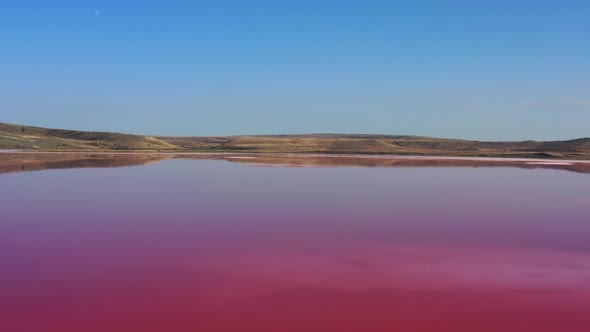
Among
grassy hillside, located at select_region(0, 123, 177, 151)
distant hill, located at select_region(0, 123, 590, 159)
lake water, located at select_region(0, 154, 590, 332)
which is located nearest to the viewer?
lake water, located at select_region(0, 154, 590, 332)

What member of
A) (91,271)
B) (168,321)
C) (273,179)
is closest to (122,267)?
(91,271)

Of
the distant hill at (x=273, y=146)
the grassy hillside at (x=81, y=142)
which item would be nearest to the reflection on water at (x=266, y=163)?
the distant hill at (x=273, y=146)

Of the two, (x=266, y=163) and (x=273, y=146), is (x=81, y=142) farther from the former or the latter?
(x=266, y=163)

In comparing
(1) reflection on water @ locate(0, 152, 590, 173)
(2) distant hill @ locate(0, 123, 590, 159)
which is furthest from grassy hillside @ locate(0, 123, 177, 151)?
(1) reflection on water @ locate(0, 152, 590, 173)

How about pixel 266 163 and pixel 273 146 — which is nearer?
pixel 266 163

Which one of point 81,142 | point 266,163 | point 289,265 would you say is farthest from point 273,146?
point 289,265

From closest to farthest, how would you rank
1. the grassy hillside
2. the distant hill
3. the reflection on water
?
the reflection on water
the distant hill
the grassy hillside

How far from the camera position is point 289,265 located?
8.80m

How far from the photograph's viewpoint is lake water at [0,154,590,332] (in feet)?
21.2

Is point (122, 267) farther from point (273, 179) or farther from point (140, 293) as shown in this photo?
point (273, 179)

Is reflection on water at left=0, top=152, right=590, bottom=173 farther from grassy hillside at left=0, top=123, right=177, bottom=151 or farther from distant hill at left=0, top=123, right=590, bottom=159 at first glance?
grassy hillside at left=0, top=123, right=177, bottom=151

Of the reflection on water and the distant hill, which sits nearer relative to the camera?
the reflection on water

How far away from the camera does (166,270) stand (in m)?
8.37

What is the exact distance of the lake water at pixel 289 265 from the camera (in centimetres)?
648
